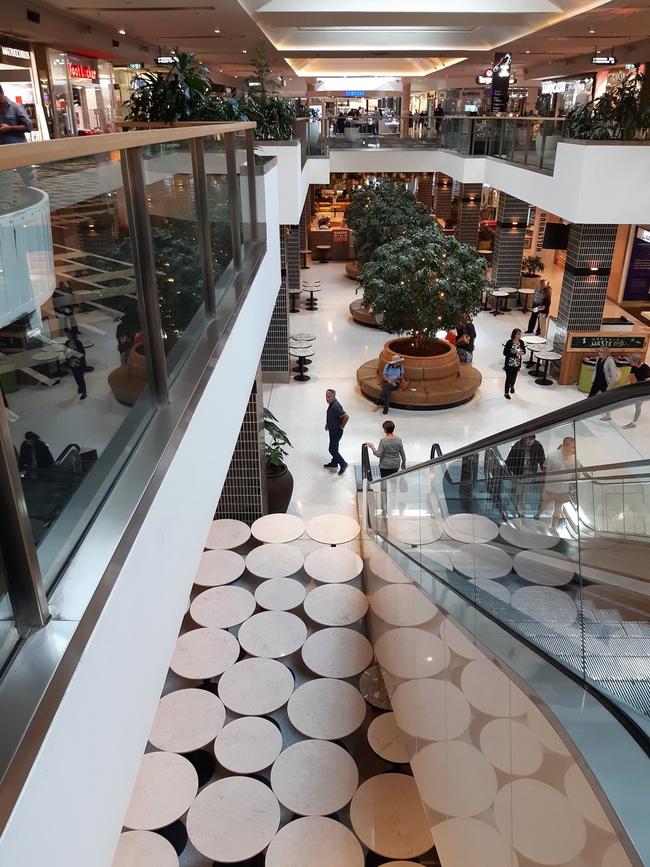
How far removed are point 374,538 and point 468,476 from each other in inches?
130

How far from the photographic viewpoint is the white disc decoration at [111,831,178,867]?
452 cm

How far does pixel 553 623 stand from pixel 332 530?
526 centimetres

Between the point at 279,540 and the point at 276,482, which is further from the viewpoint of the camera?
the point at 276,482

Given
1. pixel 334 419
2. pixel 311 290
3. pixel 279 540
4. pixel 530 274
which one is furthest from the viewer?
pixel 530 274

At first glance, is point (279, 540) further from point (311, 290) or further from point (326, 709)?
point (311, 290)

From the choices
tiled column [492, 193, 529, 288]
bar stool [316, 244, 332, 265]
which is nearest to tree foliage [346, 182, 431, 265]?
tiled column [492, 193, 529, 288]

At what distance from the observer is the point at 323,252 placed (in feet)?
81.5

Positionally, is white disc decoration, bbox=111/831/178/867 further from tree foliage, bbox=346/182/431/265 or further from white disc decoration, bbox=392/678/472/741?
tree foliage, bbox=346/182/431/265

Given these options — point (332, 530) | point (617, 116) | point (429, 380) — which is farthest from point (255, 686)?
point (617, 116)

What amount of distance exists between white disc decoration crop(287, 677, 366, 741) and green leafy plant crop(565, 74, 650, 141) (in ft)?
32.7

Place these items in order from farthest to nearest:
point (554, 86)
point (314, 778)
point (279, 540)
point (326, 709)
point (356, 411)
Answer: point (554, 86) < point (356, 411) < point (279, 540) < point (326, 709) < point (314, 778)

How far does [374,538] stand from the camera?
7402 mm

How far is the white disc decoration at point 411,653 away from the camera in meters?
4.25

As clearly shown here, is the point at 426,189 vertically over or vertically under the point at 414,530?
over
